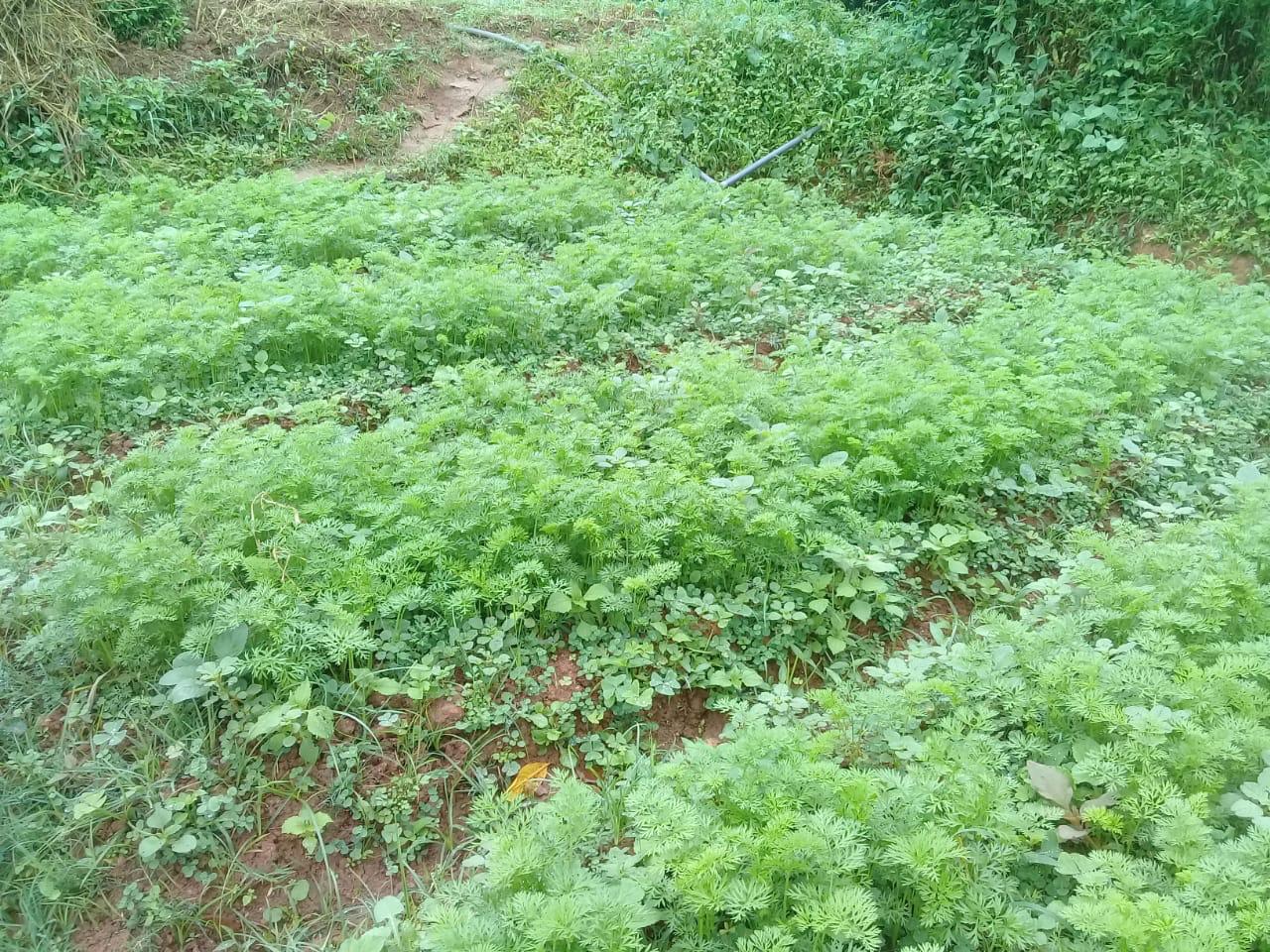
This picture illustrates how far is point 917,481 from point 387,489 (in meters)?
2.40

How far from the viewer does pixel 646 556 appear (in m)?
3.67

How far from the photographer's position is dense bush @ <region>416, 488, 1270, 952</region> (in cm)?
218

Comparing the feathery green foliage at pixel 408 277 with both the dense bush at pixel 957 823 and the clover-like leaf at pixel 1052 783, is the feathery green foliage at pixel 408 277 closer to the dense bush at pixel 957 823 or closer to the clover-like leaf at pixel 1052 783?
the dense bush at pixel 957 823

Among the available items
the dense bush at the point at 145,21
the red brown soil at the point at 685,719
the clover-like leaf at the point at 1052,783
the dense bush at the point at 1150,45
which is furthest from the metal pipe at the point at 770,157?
the clover-like leaf at the point at 1052,783

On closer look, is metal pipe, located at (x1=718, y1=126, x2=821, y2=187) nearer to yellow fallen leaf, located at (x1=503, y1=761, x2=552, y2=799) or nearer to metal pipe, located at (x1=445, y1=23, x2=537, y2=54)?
metal pipe, located at (x1=445, y1=23, x2=537, y2=54)

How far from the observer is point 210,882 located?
2.83 metres

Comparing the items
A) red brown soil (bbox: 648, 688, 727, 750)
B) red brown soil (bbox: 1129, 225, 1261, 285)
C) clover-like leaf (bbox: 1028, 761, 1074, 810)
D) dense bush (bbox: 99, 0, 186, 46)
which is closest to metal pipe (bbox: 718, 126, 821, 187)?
red brown soil (bbox: 1129, 225, 1261, 285)

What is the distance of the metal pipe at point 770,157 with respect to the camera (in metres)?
8.98

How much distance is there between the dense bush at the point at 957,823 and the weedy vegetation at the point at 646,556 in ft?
0.05

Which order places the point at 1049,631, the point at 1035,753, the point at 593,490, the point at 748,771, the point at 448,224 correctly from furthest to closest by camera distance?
the point at 448,224
the point at 593,490
the point at 1049,631
the point at 1035,753
the point at 748,771

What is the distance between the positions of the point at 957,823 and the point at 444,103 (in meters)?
10.00

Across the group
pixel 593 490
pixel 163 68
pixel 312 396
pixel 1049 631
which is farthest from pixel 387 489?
pixel 163 68

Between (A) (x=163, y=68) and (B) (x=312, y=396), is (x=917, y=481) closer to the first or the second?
(B) (x=312, y=396)

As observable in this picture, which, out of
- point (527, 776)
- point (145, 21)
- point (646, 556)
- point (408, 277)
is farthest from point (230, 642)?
point (145, 21)
